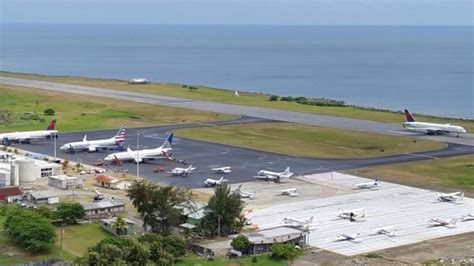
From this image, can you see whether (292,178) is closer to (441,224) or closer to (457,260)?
(441,224)

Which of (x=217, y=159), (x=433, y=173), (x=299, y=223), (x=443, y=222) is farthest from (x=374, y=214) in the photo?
(x=217, y=159)

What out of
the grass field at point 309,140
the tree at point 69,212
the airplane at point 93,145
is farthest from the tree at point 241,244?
the airplane at point 93,145

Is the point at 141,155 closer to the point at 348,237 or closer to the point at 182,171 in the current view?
the point at 182,171

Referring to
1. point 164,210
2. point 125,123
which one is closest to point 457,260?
point 164,210

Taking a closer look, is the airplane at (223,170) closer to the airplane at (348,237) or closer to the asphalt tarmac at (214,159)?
the asphalt tarmac at (214,159)

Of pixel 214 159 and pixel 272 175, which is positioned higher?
pixel 214 159

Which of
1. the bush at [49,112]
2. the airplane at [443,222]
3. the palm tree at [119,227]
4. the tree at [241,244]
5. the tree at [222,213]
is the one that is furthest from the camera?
the bush at [49,112]
